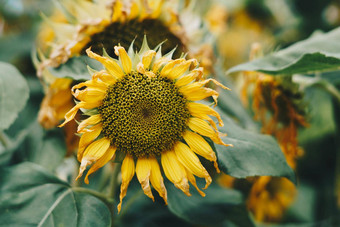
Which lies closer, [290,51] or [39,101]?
[290,51]

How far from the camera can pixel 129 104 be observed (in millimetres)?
548

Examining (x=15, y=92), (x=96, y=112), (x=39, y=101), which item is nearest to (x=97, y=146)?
(x=96, y=112)

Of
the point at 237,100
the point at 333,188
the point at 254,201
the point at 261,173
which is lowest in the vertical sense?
the point at 333,188

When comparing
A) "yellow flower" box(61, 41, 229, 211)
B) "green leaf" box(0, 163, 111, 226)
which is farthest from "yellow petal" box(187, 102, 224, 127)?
"green leaf" box(0, 163, 111, 226)

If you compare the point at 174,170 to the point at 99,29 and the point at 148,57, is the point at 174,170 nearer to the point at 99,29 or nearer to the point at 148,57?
the point at 148,57

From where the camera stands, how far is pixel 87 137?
20.2 inches

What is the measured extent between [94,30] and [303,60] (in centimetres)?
40

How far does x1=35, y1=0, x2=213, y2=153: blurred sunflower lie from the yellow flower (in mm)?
112

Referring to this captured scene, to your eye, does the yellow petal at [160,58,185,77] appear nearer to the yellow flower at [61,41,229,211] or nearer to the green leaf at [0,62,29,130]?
the yellow flower at [61,41,229,211]

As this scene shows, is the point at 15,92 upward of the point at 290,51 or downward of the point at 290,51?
upward

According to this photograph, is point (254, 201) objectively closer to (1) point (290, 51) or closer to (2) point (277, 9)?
(1) point (290, 51)

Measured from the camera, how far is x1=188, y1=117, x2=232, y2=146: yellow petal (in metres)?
0.51

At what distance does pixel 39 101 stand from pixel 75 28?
0.34 m

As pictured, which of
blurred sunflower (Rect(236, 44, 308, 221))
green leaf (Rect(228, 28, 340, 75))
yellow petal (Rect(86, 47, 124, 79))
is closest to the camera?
yellow petal (Rect(86, 47, 124, 79))
